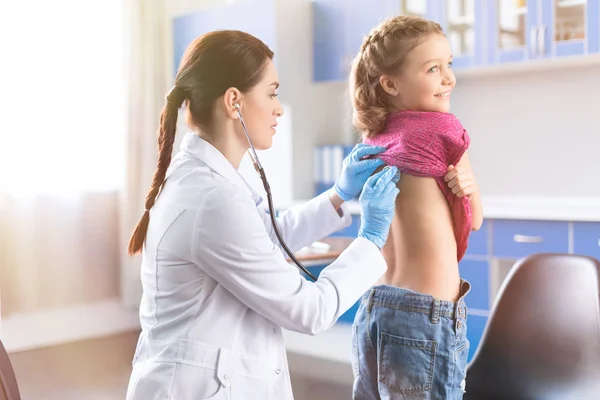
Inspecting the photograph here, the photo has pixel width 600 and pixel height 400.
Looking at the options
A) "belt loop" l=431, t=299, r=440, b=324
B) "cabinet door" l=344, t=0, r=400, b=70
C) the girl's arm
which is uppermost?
"cabinet door" l=344, t=0, r=400, b=70

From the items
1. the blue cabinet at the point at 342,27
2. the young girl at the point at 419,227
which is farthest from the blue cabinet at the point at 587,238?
the young girl at the point at 419,227

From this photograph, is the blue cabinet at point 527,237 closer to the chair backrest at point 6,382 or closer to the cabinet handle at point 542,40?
the cabinet handle at point 542,40

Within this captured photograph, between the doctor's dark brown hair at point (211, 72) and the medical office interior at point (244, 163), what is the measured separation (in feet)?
7.26

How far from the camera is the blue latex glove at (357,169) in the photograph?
1569 mm

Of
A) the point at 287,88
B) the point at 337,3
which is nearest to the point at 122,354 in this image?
the point at 287,88

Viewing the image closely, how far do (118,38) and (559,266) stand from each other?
365 cm

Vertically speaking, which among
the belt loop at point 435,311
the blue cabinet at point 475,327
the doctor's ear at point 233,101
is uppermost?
the doctor's ear at point 233,101

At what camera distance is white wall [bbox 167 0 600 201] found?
3.84 meters

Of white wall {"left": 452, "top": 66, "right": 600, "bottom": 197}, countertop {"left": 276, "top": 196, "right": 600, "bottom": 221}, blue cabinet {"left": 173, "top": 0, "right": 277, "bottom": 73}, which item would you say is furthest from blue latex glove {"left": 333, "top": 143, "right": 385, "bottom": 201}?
blue cabinet {"left": 173, "top": 0, "right": 277, "bottom": 73}

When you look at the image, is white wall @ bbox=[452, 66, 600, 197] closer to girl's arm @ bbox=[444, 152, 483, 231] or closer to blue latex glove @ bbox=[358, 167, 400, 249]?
girl's arm @ bbox=[444, 152, 483, 231]

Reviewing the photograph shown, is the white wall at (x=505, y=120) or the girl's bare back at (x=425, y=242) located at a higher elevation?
the white wall at (x=505, y=120)

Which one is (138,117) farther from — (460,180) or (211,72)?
(460,180)

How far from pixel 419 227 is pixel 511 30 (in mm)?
2494

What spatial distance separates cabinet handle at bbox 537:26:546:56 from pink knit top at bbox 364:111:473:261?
2.30m
